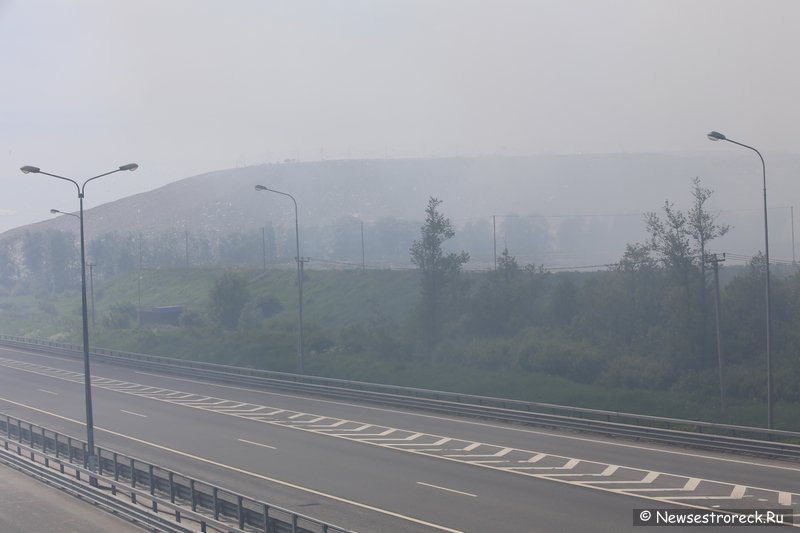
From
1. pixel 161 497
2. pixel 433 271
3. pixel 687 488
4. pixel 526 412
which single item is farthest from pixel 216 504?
pixel 433 271

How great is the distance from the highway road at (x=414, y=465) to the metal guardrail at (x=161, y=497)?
6.25ft

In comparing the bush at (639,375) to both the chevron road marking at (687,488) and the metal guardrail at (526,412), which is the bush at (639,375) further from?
the chevron road marking at (687,488)

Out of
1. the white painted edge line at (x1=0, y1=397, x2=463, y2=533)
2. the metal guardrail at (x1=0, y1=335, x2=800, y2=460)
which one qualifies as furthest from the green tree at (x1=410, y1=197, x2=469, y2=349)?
the white painted edge line at (x1=0, y1=397, x2=463, y2=533)

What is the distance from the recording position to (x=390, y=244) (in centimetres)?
15588

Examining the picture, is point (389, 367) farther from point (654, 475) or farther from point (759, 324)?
point (654, 475)

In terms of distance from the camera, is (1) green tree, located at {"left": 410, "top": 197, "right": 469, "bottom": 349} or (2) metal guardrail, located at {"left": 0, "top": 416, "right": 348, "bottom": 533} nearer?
(2) metal guardrail, located at {"left": 0, "top": 416, "right": 348, "bottom": 533}

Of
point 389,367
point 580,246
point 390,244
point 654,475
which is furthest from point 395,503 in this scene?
point 390,244

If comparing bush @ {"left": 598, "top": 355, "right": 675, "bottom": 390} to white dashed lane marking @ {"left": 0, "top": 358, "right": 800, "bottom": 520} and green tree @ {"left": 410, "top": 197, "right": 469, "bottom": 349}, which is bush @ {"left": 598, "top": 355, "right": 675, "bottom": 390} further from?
white dashed lane marking @ {"left": 0, "top": 358, "right": 800, "bottom": 520}

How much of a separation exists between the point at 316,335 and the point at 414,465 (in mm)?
34449

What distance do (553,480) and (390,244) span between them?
134 m

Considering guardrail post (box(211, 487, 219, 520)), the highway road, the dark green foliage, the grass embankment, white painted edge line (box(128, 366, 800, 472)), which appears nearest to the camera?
guardrail post (box(211, 487, 219, 520))

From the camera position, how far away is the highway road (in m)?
19.3

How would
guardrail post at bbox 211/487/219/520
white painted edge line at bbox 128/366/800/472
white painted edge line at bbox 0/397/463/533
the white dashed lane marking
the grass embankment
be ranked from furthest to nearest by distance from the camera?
the grass embankment < white painted edge line at bbox 128/366/800/472 < the white dashed lane marking < white painted edge line at bbox 0/397/463/533 < guardrail post at bbox 211/487/219/520

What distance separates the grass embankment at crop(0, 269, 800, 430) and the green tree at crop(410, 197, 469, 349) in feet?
10.2
